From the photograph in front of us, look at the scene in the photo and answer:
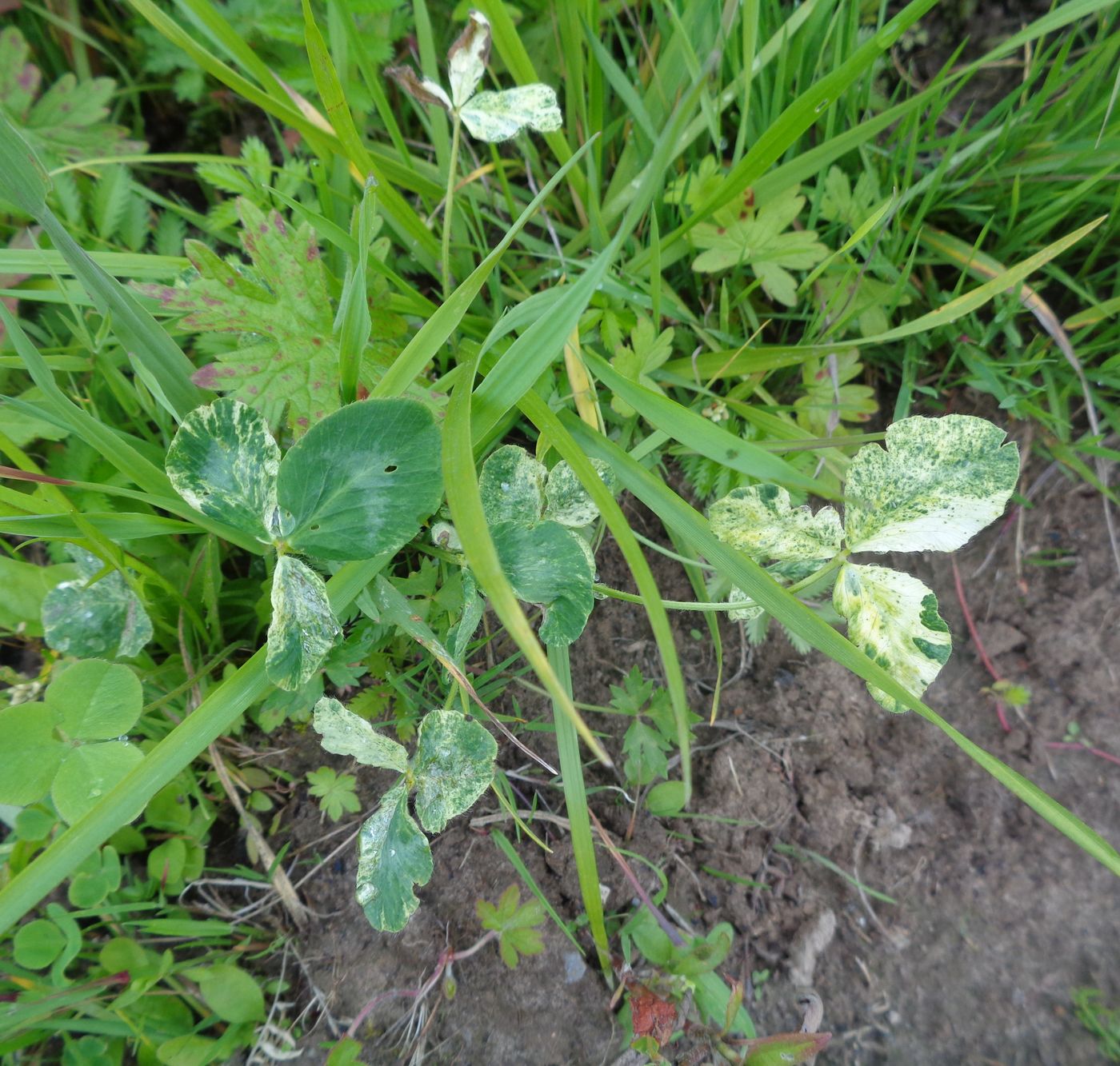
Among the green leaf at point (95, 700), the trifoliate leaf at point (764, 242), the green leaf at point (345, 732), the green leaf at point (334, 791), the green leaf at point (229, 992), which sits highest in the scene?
the trifoliate leaf at point (764, 242)

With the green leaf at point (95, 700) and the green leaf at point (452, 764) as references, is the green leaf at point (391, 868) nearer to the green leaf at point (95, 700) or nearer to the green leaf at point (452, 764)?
the green leaf at point (452, 764)

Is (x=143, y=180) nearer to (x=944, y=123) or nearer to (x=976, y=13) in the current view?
(x=944, y=123)

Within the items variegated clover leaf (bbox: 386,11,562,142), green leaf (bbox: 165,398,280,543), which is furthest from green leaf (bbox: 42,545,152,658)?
variegated clover leaf (bbox: 386,11,562,142)

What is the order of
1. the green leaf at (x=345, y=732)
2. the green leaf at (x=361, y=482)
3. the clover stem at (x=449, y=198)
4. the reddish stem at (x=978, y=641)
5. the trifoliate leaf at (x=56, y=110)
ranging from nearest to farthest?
the green leaf at (x=361, y=482) → the green leaf at (x=345, y=732) → the clover stem at (x=449, y=198) → the trifoliate leaf at (x=56, y=110) → the reddish stem at (x=978, y=641)

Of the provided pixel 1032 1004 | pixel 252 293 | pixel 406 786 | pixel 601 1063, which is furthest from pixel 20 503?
pixel 1032 1004

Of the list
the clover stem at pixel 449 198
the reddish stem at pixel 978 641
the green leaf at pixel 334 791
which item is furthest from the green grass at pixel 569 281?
the reddish stem at pixel 978 641

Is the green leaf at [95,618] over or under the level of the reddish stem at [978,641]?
over
